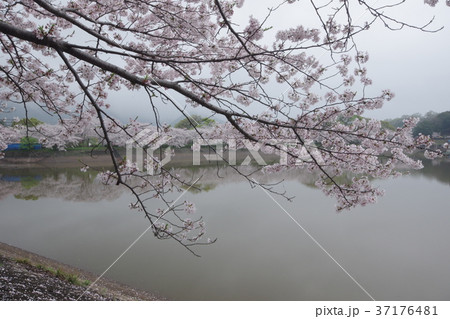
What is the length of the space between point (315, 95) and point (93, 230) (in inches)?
292

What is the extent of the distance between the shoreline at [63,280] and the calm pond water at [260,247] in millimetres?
263

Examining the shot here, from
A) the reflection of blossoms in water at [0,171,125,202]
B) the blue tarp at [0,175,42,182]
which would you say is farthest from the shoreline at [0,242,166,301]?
the blue tarp at [0,175,42,182]

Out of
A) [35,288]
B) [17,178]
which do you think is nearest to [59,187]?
[17,178]

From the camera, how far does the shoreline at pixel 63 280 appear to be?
13.7 feet

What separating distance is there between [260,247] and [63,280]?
4456mm

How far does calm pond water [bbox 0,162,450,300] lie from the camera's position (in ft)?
18.6

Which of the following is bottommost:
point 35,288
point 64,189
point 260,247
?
point 260,247

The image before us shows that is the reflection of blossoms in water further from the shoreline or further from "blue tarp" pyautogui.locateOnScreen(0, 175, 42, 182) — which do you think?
the shoreline

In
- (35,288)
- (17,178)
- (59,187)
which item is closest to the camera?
(35,288)

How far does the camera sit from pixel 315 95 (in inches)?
138

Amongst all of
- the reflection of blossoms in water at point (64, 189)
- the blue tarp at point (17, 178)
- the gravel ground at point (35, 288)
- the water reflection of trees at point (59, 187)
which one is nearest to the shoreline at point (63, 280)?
the gravel ground at point (35, 288)

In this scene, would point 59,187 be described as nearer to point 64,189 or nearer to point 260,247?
point 64,189

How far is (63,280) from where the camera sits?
4715 millimetres

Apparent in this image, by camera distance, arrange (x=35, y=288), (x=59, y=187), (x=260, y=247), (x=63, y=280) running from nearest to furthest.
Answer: (x=35, y=288), (x=63, y=280), (x=260, y=247), (x=59, y=187)
